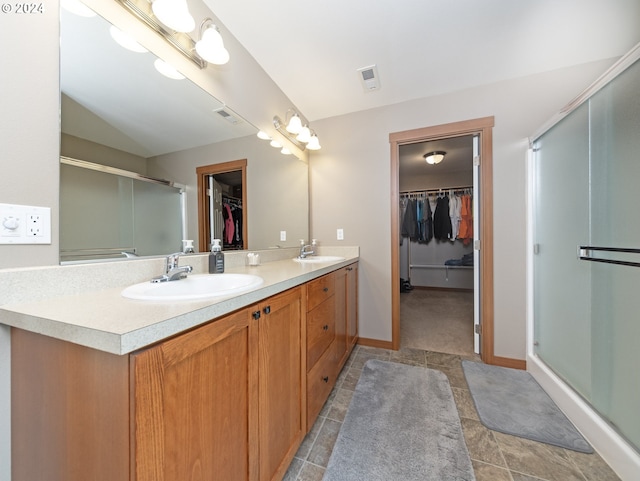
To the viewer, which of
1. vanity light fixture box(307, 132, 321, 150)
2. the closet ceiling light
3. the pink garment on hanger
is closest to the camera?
the pink garment on hanger

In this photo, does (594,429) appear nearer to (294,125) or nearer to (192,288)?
(192,288)

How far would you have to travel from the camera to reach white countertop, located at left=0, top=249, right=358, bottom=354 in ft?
1.45

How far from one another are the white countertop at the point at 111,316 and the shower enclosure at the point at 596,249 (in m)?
1.73

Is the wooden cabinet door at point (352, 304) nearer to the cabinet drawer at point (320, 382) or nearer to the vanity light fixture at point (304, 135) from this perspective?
the cabinet drawer at point (320, 382)

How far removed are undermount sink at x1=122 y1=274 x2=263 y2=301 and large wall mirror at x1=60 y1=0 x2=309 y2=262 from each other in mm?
235

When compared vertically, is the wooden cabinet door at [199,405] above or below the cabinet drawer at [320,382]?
above

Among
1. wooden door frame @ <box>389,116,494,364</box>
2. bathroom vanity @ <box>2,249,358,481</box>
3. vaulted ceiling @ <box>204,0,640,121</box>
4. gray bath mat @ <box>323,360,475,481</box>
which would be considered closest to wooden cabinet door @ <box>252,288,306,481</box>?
bathroom vanity @ <box>2,249,358,481</box>

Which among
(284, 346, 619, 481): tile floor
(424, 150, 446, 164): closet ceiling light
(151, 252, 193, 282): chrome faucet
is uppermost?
(424, 150, 446, 164): closet ceiling light

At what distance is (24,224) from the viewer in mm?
671

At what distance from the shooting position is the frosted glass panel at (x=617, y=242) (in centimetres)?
108

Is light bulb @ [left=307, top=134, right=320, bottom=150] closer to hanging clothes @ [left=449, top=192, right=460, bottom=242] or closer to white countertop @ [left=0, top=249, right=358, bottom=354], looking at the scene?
white countertop @ [left=0, top=249, right=358, bottom=354]

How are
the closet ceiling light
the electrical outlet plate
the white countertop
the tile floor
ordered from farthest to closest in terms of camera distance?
the closet ceiling light
the tile floor
the electrical outlet plate
the white countertop

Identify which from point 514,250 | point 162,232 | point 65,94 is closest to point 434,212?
point 514,250

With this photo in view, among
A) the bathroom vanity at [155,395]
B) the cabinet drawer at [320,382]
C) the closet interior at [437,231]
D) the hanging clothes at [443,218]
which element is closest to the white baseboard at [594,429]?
the cabinet drawer at [320,382]
